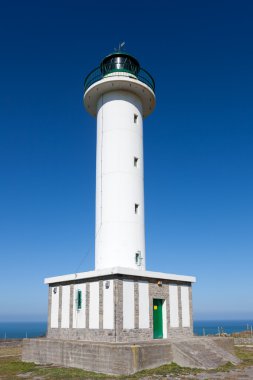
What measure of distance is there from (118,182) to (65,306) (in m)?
6.53

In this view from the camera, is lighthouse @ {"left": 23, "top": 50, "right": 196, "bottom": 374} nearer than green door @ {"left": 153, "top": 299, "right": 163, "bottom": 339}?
Yes

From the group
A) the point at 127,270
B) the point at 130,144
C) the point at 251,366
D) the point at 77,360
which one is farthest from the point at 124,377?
the point at 130,144

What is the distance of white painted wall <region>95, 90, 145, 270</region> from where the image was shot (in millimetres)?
18031

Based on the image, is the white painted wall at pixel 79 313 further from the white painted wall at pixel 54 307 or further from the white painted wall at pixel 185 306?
the white painted wall at pixel 185 306

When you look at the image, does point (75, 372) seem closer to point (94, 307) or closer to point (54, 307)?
point (94, 307)

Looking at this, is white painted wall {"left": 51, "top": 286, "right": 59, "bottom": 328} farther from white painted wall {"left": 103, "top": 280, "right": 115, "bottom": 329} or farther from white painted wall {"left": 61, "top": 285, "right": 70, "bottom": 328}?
white painted wall {"left": 103, "top": 280, "right": 115, "bottom": 329}

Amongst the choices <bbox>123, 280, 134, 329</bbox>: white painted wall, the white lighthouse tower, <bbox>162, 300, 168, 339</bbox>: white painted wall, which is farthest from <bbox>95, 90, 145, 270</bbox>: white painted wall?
<bbox>162, 300, 168, 339</bbox>: white painted wall

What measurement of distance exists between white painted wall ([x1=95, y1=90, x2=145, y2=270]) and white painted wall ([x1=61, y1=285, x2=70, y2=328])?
6.76 ft

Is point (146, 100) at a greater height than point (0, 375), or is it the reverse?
point (146, 100)

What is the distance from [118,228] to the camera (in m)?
18.2

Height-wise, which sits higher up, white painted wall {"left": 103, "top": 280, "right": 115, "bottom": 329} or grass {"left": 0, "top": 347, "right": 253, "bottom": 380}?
white painted wall {"left": 103, "top": 280, "right": 115, "bottom": 329}

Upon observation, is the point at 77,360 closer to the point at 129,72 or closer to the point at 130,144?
the point at 130,144

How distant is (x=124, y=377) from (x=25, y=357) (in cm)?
719

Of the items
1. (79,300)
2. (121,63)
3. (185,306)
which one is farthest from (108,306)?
(121,63)
